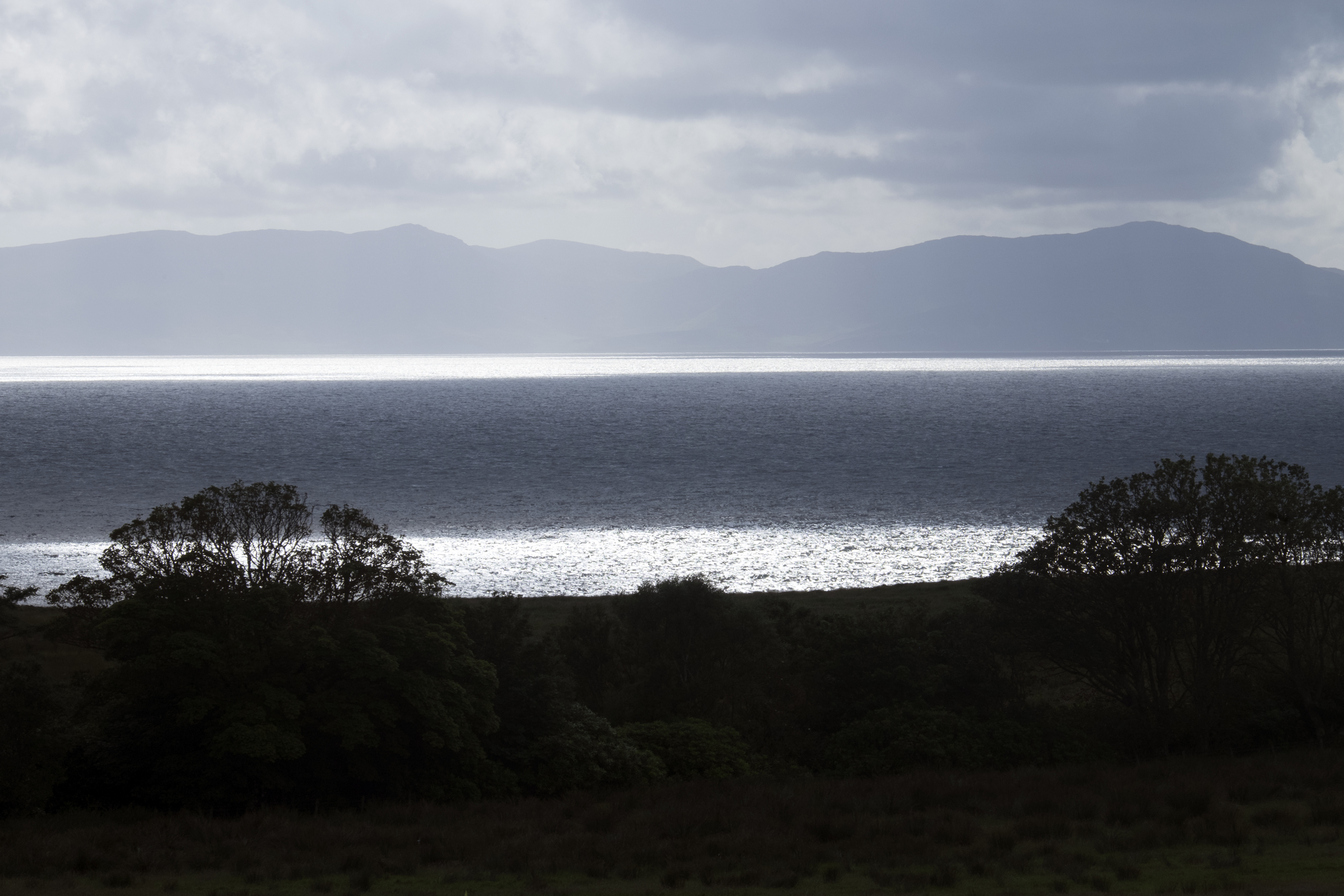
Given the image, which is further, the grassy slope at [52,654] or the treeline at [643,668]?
the grassy slope at [52,654]

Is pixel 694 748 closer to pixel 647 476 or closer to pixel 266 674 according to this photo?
pixel 266 674

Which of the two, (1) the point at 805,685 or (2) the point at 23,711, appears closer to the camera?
(2) the point at 23,711

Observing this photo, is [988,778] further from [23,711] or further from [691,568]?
[691,568]

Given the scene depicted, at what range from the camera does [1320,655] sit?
33094mm

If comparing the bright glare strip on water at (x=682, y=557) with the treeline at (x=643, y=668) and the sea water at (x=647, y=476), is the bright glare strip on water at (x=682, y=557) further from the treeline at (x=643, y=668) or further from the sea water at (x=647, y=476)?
the treeline at (x=643, y=668)

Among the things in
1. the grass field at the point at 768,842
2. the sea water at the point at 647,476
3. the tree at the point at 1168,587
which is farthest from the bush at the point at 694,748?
the sea water at the point at 647,476

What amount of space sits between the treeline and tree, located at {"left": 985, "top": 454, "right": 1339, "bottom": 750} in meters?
0.08

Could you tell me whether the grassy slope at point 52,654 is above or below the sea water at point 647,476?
below

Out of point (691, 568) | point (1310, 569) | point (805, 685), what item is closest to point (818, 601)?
point (691, 568)

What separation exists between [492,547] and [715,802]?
52309 mm

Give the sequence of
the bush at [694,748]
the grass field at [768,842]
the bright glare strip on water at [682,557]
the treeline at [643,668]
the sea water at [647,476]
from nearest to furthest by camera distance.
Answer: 1. the grass field at [768,842]
2. the treeline at [643,668]
3. the bush at [694,748]
4. the bright glare strip on water at [682,557]
5. the sea water at [647,476]

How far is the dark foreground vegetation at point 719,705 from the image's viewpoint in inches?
840

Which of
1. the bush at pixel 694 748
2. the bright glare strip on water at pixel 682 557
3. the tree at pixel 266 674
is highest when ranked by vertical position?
the tree at pixel 266 674

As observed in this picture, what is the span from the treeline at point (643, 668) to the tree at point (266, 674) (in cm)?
6
